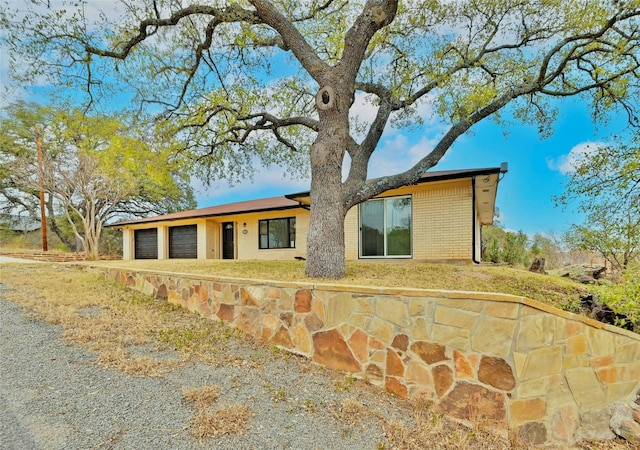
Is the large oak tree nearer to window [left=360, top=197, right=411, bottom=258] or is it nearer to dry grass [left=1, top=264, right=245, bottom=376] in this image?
dry grass [left=1, top=264, right=245, bottom=376]

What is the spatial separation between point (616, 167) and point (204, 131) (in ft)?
30.4

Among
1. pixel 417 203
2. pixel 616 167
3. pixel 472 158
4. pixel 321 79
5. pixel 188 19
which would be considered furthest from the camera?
pixel 472 158

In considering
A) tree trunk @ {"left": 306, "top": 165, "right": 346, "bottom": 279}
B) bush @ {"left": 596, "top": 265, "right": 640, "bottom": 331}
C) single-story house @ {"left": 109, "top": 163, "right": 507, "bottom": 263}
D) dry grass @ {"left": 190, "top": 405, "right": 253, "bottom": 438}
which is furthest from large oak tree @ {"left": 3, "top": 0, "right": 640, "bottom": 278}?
bush @ {"left": 596, "top": 265, "right": 640, "bottom": 331}

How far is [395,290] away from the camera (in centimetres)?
357

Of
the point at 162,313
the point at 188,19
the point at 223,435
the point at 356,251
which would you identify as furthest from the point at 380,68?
the point at 223,435

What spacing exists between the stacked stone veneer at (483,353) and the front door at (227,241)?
41.4 feet

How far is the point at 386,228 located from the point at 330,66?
570cm

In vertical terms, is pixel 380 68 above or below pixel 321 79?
above

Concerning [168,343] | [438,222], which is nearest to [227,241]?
[438,222]

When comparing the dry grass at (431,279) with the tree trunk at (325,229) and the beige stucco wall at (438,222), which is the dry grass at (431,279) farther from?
the beige stucco wall at (438,222)

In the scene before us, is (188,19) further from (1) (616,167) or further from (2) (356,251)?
(1) (616,167)

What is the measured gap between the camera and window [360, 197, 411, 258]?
9.99m

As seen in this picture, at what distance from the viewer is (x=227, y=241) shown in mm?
16266

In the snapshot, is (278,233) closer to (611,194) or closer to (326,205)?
(326,205)
